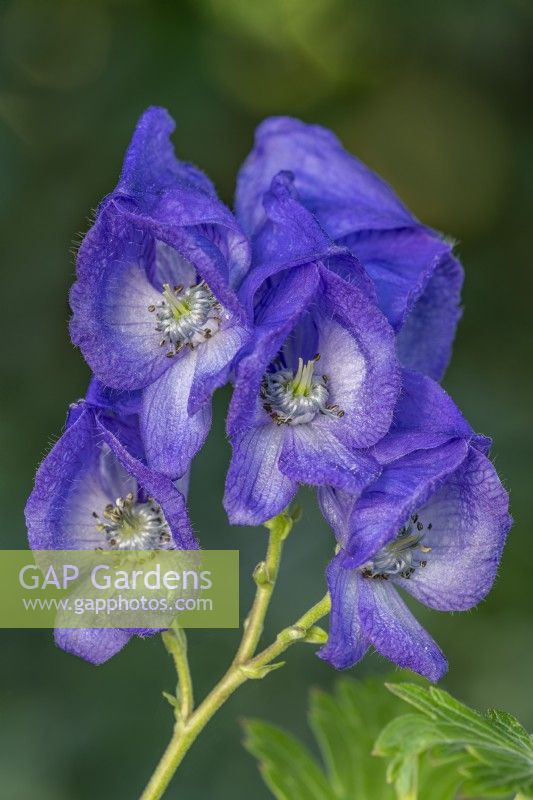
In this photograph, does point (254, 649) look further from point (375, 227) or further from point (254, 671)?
point (375, 227)

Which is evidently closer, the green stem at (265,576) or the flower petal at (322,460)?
the flower petal at (322,460)

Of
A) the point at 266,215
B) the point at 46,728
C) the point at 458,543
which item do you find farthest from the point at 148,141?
the point at 46,728

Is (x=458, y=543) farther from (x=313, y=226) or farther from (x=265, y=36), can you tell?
(x=265, y=36)

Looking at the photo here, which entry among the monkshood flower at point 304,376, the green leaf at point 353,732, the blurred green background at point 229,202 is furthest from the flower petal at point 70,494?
the blurred green background at point 229,202

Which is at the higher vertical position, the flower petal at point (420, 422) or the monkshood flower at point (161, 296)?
the monkshood flower at point (161, 296)

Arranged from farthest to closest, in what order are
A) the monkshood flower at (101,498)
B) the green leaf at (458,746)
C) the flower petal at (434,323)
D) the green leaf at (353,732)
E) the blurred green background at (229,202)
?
1. the blurred green background at (229,202)
2. the green leaf at (353,732)
3. the flower petal at (434,323)
4. the monkshood flower at (101,498)
5. the green leaf at (458,746)

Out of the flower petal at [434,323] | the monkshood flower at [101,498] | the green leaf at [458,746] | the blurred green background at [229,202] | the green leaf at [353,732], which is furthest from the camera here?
the blurred green background at [229,202]

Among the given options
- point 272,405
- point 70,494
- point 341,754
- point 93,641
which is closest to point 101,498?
point 70,494

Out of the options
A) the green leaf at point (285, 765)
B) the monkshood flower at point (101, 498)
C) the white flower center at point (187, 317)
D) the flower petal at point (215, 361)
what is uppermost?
the white flower center at point (187, 317)

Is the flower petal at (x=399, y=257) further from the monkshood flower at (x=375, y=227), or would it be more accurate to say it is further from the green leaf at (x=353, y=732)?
the green leaf at (x=353, y=732)
